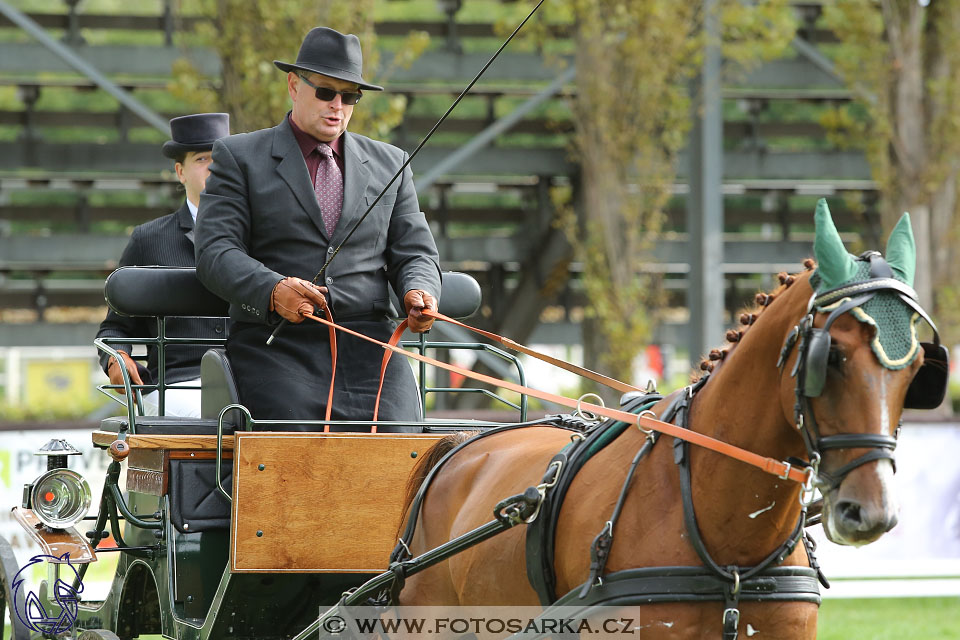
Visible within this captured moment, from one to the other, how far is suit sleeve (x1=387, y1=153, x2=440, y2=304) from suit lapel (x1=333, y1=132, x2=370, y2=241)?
143 millimetres

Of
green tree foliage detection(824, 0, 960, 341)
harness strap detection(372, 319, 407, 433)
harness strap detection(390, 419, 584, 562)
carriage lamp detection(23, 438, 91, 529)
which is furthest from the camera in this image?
green tree foliage detection(824, 0, 960, 341)

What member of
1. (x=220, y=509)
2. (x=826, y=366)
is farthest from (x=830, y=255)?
(x=220, y=509)

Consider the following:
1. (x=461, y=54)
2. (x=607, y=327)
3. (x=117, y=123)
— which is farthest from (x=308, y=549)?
(x=117, y=123)

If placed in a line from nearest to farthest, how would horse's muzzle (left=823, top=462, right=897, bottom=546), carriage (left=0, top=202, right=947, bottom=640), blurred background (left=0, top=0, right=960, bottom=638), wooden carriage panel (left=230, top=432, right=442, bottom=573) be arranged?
horse's muzzle (left=823, top=462, right=897, bottom=546), carriage (left=0, top=202, right=947, bottom=640), wooden carriage panel (left=230, top=432, right=442, bottom=573), blurred background (left=0, top=0, right=960, bottom=638)

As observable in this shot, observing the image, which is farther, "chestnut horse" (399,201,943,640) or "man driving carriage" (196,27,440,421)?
"man driving carriage" (196,27,440,421)

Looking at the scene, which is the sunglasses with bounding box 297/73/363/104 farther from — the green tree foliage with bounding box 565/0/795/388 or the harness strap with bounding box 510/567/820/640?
the green tree foliage with bounding box 565/0/795/388

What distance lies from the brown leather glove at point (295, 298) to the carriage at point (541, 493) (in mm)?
325

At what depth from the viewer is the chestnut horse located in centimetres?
223

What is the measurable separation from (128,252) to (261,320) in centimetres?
171

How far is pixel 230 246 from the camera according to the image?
3654 millimetres

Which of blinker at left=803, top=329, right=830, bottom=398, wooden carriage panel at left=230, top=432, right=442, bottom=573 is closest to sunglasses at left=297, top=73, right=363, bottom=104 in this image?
wooden carriage panel at left=230, top=432, right=442, bottom=573

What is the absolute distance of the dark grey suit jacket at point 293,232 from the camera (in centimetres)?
370

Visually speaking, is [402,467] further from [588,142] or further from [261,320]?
[588,142]

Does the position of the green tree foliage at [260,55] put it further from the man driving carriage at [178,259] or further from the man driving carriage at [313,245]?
the man driving carriage at [313,245]
